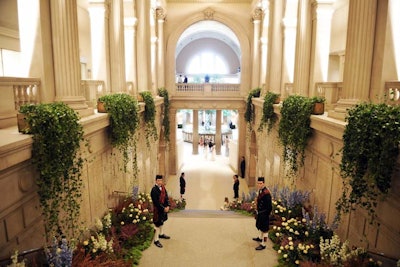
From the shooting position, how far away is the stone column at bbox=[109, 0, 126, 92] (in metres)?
9.30

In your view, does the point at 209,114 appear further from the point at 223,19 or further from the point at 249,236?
the point at 249,236

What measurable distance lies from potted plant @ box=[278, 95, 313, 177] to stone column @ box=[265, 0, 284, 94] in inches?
165

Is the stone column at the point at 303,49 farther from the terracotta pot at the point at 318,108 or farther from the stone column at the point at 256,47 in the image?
the stone column at the point at 256,47

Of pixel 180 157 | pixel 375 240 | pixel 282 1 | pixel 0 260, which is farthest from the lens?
pixel 180 157

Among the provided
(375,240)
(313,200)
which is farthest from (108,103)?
(375,240)

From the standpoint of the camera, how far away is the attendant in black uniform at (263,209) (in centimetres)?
618

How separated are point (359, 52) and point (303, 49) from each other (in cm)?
357

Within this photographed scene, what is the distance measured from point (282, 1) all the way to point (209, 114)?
2524 cm

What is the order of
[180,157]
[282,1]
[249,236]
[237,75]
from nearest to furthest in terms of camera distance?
[249,236], [282,1], [180,157], [237,75]

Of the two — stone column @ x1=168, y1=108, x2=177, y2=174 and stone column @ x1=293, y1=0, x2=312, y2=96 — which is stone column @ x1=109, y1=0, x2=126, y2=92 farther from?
stone column @ x1=168, y1=108, x2=177, y2=174

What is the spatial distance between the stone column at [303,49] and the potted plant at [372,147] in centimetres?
475

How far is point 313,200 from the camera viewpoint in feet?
24.1

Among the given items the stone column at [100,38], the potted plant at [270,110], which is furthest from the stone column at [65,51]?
the potted plant at [270,110]

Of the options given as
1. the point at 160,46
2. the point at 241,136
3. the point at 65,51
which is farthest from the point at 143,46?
the point at 241,136
